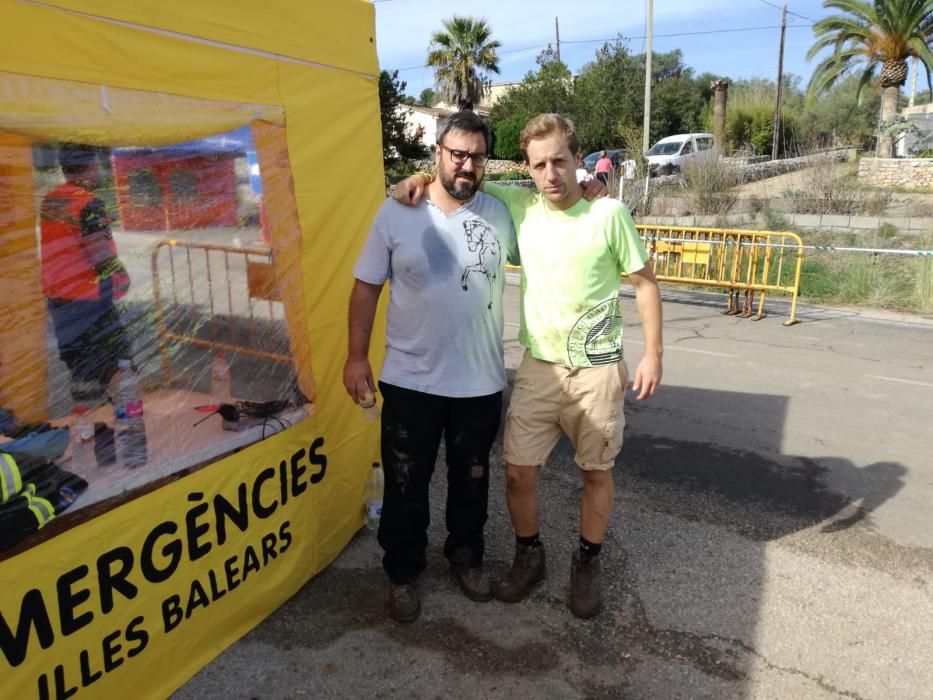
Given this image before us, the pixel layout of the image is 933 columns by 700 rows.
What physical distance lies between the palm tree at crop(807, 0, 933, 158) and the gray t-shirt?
79.9 feet

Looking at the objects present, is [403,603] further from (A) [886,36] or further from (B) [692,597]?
(A) [886,36]

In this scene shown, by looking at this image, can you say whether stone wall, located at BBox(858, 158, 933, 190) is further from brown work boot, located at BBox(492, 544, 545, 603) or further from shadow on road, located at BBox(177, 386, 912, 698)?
brown work boot, located at BBox(492, 544, 545, 603)

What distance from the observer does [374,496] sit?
3.59m

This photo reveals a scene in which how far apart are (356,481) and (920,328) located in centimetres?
795

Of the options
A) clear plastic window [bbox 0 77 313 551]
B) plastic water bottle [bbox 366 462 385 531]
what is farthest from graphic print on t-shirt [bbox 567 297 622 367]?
plastic water bottle [bbox 366 462 385 531]

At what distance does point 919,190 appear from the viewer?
20.0m

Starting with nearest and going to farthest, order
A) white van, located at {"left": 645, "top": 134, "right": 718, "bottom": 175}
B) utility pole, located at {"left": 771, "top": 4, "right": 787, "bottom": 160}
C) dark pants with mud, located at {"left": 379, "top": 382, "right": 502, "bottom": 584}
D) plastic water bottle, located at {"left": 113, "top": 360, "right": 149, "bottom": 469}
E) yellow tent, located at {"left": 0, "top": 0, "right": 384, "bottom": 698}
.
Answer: yellow tent, located at {"left": 0, "top": 0, "right": 384, "bottom": 698} < plastic water bottle, located at {"left": 113, "top": 360, "right": 149, "bottom": 469} < dark pants with mud, located at {"left": 379, "top": 382, "right": 502, "bottom": 584} < white van, located at {"left": 645, "top": 134, "right": 718, "bottom": 175} < utility pole, located at {"left": 771, "top": 4, "right": 787, "bottom": 160}

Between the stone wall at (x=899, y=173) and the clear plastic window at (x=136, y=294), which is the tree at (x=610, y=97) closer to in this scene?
the stone wall at (x=899, y=173)

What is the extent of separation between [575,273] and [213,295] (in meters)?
1.35

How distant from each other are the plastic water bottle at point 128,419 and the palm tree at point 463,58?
4089cm

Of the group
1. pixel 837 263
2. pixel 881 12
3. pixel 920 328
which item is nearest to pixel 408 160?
pixel 881 12

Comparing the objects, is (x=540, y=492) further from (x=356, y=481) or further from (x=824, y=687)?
(x=824, y=687)

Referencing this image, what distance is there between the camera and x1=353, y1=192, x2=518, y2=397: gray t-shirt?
2691 mm

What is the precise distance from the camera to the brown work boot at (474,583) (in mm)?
3049
